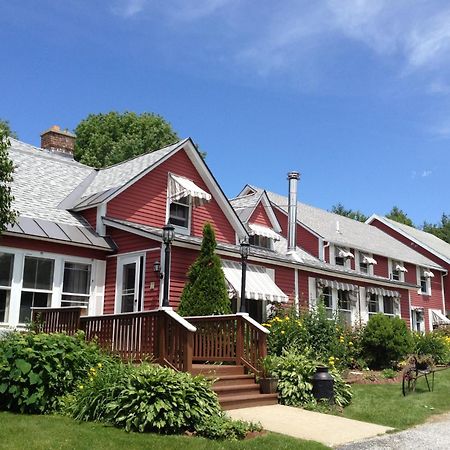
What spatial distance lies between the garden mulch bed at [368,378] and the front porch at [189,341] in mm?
3644

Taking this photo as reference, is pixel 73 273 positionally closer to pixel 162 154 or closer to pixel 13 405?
pixel 162 154

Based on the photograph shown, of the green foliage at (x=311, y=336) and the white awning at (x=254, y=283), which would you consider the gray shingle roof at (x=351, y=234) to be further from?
the green foliage at (x=311, y=336)

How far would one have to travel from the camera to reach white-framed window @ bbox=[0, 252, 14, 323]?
1423cm

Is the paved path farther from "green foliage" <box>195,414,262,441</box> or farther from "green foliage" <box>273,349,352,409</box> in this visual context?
"green foliage" <box>273,349,352,409</box>

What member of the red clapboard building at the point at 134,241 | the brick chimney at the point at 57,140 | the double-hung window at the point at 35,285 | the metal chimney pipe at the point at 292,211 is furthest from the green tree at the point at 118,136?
the double-hung window at the point at 35,285

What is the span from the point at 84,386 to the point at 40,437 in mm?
2056

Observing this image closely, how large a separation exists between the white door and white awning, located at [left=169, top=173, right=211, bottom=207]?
3747 mm

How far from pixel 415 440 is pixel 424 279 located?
33.1 meters

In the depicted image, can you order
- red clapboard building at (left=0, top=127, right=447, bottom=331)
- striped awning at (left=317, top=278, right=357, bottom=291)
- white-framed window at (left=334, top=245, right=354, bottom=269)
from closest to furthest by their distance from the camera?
red clapboard building at (left=0, top=127, right=447, bottom=331)
striped awning at (left=317, top=278, right=357, bottom=291)
white-framed window at (left=334, top=245, right=354, bottom=269)

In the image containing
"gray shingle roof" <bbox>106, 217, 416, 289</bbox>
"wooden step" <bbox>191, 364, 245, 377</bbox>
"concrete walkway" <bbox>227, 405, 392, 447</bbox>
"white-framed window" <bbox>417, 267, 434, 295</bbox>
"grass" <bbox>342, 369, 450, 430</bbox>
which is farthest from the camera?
"white-framed window" <bbox>417, 267, 434, 295</bbox>

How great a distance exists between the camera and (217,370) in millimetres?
11508

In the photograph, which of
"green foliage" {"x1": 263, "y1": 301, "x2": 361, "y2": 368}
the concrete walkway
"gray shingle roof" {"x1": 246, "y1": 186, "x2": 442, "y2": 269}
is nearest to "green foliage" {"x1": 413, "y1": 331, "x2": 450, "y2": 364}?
"green foliage" {"x1": 263, "y1": 301, "x2": 361, "y2": 368}

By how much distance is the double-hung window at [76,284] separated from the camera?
15.6 m

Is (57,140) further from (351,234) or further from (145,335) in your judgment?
(351,234)
